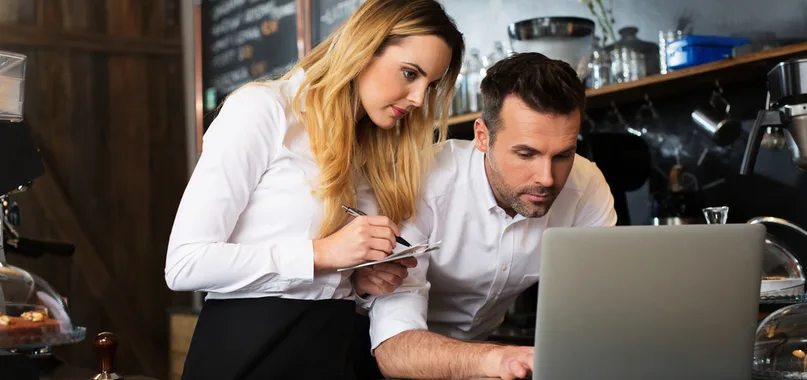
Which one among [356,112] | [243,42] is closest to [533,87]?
[356,112]

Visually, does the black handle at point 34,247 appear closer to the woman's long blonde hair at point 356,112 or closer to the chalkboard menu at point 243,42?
the woman's long blonde hair at point 356,112

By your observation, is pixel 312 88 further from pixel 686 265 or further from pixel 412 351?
pixel 686 265

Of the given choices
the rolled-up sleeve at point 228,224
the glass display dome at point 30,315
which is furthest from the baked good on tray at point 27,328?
the rolled-up sleeve at point 228,224

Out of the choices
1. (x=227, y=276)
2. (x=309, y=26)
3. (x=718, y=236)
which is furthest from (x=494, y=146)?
(x=309, y=26)

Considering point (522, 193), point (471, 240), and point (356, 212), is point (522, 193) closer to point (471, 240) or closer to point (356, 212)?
point (471, 240)

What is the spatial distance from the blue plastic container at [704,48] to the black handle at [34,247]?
5.54 ft

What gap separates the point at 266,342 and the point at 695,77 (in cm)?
138

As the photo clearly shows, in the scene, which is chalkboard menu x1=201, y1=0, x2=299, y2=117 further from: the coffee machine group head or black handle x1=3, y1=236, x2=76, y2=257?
the coffee machine group head

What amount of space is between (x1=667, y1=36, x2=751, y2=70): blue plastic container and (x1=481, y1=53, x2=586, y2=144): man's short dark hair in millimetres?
638

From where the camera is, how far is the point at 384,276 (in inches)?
65.8

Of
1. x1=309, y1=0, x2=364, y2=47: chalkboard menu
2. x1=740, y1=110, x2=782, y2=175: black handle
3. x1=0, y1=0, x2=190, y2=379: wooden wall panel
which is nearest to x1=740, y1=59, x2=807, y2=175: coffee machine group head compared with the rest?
x1=740, y1=110, x2=782, y2=175: black handle

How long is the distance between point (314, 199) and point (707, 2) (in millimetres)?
1434

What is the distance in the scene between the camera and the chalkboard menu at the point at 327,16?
3.76 metres

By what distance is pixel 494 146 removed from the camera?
1.86 metres
